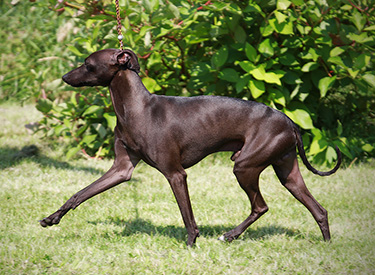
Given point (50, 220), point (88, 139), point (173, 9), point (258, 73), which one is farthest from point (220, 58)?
point (50, 220)

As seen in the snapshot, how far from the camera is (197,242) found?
383cm

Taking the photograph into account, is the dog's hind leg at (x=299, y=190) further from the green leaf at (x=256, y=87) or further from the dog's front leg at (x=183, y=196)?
the green leaf at (x=256, y=87)

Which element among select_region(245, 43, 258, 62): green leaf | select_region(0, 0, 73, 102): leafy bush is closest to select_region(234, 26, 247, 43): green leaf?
select_region(245, 43, 258, 62): green leaf

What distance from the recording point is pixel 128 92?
12.2ft

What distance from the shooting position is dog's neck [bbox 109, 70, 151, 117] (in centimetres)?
370

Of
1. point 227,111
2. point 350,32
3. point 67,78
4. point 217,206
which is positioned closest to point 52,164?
point 217,206

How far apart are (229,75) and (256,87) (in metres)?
0.35

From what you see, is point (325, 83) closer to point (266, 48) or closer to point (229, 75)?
point (266, 48)

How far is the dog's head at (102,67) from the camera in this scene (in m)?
3.65

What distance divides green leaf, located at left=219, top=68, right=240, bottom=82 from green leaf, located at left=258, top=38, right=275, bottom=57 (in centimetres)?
39

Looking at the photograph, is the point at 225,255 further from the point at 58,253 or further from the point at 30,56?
the point at 30,56

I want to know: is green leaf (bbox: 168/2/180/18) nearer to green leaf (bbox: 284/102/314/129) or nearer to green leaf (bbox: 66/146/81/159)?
green leaf (bbox: 284/102/314/129)

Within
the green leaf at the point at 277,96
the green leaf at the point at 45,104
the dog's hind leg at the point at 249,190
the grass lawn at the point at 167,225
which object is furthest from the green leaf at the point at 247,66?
the green leaf at the point at 45,104

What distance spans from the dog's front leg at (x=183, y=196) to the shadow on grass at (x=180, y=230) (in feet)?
0.91
